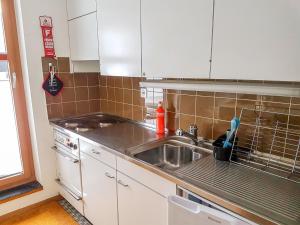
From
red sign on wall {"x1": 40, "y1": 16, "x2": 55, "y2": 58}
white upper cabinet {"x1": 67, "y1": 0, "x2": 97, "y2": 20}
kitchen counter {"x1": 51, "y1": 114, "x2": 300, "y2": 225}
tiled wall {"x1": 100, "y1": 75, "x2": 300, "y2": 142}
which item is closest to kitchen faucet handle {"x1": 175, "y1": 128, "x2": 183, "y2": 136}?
tiled wall {"x1": 100, "y1": 75, "x2": 300, "y2": 142}

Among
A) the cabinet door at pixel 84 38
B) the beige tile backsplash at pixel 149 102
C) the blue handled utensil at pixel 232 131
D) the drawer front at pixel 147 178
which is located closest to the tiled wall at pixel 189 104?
the beige tile backsplash at pixel 149 102

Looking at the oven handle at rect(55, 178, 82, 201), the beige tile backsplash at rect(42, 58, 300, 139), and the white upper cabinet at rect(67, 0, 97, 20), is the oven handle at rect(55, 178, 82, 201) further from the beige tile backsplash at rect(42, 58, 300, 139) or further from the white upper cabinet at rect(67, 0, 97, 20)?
the white upper cabinet at rect(67, 0, 97, 20)

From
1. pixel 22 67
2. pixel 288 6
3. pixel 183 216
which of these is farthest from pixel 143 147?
pixel 22 67

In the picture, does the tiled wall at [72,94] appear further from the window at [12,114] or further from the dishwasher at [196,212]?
the dishwasher at [196,212]

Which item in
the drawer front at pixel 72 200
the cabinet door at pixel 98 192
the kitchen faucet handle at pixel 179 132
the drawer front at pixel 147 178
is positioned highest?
the kitchen faucet handle at pixel 179 132

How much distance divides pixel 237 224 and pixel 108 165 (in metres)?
0.94

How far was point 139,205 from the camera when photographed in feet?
4.48

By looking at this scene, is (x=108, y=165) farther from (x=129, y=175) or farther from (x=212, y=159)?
(x=212, y=159)

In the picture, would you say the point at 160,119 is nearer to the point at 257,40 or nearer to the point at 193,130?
the point at 193,130

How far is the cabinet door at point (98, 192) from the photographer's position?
5.21 feet

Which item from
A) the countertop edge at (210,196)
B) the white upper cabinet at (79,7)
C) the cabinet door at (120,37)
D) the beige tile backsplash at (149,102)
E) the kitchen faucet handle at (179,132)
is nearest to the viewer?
the countertop edge at (210,196)

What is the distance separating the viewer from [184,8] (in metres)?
1.18

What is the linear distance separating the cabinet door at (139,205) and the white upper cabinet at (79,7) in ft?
4.44

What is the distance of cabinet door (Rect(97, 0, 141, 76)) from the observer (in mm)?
1491
